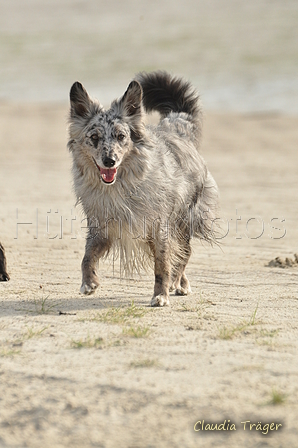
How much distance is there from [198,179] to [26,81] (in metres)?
23.0

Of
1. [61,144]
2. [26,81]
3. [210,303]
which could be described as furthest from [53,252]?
[26,81]

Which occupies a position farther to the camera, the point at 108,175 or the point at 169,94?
the point at 169,94

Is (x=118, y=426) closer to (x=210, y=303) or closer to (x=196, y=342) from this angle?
(x=196, y=342)

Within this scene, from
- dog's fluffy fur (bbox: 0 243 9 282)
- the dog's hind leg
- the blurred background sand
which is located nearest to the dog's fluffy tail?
the dog's hind leg

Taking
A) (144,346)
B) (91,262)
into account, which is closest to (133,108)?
(91,262)

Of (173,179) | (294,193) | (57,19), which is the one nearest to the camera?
(173,179)

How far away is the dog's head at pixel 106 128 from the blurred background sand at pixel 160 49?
599 inches

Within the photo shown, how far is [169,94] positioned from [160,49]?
2564 centimetres

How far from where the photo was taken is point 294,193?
1125 centimetres

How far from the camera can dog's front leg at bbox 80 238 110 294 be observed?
18.4ft

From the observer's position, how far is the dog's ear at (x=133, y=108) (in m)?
5.75

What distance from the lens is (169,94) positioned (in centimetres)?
717

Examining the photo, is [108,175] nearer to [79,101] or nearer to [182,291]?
[79,101]

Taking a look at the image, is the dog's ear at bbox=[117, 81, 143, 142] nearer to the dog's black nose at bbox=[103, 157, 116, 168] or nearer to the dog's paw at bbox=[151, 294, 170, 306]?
the dog's black nose at bbox=[103, 157, 116, 168]
